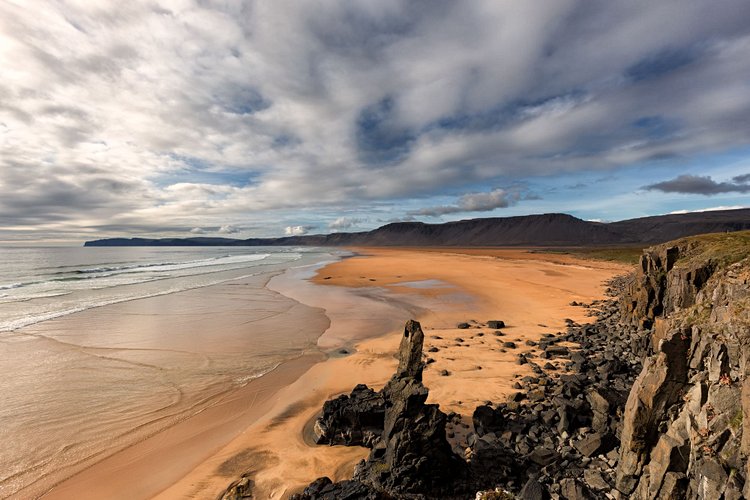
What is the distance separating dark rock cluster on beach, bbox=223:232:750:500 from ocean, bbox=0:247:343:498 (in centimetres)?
618

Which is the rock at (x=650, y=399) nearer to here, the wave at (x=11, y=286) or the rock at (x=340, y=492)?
the rock at (x=340, y=492)

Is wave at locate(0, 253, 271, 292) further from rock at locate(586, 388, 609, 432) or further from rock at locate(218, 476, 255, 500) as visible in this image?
rock at locate(586, 388, 609, 432)

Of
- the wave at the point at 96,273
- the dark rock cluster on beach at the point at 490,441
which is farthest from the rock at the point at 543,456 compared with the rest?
the wave at the point at 96,273

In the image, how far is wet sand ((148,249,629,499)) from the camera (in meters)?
7.66

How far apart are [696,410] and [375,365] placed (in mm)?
10240

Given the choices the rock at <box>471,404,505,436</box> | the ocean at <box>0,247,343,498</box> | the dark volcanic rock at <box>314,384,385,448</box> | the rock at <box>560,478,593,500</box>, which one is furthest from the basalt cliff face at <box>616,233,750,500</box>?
the ocean at <box>0,247,343,498</box>

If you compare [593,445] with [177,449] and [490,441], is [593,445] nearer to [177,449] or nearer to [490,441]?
[490,441]


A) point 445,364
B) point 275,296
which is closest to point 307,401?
point 445,364

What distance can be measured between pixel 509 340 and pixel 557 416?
7844mm

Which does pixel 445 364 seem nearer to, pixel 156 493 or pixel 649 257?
pixel 156 493

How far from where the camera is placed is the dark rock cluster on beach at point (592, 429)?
4660mm

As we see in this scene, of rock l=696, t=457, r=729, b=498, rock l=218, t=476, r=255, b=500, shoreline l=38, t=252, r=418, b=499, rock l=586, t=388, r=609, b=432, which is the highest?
rock l=696, t=457, r=729, b=498

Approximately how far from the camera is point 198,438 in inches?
363

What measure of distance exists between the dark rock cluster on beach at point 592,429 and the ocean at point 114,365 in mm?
6177
